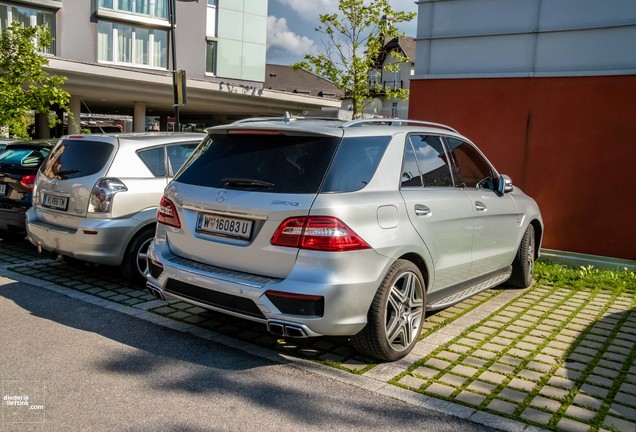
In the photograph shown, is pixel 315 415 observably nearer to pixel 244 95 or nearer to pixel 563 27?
pixel 563 27

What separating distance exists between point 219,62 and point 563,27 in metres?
27.6

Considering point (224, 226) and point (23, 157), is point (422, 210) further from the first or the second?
point (23, 157)

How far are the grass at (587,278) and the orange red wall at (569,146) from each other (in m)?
0.40

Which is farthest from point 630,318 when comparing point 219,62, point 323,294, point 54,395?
point 219,62

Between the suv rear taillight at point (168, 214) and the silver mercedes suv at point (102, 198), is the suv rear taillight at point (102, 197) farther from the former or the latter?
the suv rear taillight at point (168, 214)

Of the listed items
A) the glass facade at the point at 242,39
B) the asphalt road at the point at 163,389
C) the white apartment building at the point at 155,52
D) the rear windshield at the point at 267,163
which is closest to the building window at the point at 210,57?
the white apartment building at the point at 155,52

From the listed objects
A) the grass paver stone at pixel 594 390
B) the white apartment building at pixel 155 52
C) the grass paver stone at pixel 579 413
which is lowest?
the grass paver stone at pixel 579 413

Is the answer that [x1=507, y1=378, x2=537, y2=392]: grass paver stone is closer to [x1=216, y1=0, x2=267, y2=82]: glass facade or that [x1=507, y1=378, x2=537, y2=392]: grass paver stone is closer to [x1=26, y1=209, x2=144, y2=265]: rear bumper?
[x1=26, y1=209, x2=144, y2=265]: rear bumper

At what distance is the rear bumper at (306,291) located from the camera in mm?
4133

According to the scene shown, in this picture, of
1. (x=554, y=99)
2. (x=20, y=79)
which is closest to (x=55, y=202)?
(x=554, y=99)

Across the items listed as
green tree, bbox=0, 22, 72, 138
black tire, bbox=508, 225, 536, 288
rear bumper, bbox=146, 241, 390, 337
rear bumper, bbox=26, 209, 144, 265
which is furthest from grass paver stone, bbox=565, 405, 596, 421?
green tree, bbox=0, 22, 72, 138

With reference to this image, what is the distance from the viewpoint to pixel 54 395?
3.91 meters

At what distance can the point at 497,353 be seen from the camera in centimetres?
501

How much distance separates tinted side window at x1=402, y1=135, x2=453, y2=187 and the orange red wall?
3608mm
